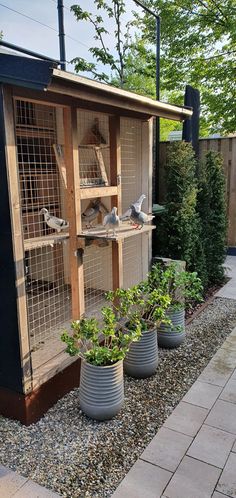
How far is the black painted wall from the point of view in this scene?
2.04 metres

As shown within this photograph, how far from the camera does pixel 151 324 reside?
114 inches

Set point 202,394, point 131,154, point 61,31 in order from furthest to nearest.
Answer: point 61,31, point 131,154, point 202,394

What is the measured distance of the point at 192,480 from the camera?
6.26 ft

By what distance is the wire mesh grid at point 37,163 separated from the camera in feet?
11.9

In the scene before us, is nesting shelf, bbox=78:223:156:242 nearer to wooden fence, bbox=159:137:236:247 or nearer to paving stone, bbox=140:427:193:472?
paving stone, bbox=140:427:193:472

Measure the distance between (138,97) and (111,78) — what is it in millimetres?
6436

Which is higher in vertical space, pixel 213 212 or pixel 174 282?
pixel 213 212

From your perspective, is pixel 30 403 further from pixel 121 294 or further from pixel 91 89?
pixel 91 89

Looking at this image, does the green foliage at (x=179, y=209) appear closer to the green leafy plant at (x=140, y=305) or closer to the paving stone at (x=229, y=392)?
the green leafy plant at (x=140, y=305)

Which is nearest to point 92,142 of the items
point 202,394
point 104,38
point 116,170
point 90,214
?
point 116,170

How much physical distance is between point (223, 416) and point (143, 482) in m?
0.80

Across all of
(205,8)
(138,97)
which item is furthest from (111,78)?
(138,97)

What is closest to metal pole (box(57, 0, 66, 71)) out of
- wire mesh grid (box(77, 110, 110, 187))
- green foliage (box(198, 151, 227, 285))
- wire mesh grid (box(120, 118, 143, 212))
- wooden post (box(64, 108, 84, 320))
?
wire mesh grid (box(77, 110, 110, 187))

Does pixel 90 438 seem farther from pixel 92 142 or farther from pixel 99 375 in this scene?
pixel 92 142
